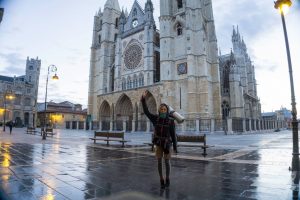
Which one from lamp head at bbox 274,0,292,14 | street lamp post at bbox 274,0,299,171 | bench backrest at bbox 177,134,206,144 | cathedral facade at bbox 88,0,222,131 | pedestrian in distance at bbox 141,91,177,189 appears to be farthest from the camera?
cathedral facade at bbox 88,0,222,131

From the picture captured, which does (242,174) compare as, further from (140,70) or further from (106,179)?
(140,70)

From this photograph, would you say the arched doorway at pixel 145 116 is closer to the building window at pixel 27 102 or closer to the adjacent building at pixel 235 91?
the adjacent building at pixel 235 91

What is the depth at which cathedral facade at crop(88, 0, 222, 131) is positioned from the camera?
32.2m

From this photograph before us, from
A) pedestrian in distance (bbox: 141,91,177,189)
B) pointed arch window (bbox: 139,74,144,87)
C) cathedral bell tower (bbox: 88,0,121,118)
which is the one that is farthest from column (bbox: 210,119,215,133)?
cathedral bell tower (bbox: 88,0,121,118)

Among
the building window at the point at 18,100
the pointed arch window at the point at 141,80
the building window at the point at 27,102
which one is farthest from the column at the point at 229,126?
the building window at the point at 18,100

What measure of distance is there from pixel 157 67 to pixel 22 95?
40.5 metres

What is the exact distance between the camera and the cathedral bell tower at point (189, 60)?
31.7 metres

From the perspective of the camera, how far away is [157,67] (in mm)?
41312

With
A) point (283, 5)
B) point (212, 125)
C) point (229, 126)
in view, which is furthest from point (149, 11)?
point (283, 5)

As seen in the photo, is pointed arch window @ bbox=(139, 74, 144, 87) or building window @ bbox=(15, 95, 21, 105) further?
building window @ bbox=(15, 95, 21, 105)

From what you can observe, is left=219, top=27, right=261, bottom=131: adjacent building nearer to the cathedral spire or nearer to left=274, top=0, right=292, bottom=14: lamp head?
the cathedral spire

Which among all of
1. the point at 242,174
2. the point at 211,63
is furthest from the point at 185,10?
the point at 242,174

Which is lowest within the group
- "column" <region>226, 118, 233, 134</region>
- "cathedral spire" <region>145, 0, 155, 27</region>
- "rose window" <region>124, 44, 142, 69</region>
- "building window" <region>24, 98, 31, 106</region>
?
"column" <region>226, 118, 233, 134</region>

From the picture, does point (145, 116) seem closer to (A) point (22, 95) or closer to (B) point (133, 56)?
(B) point (133, 56)
